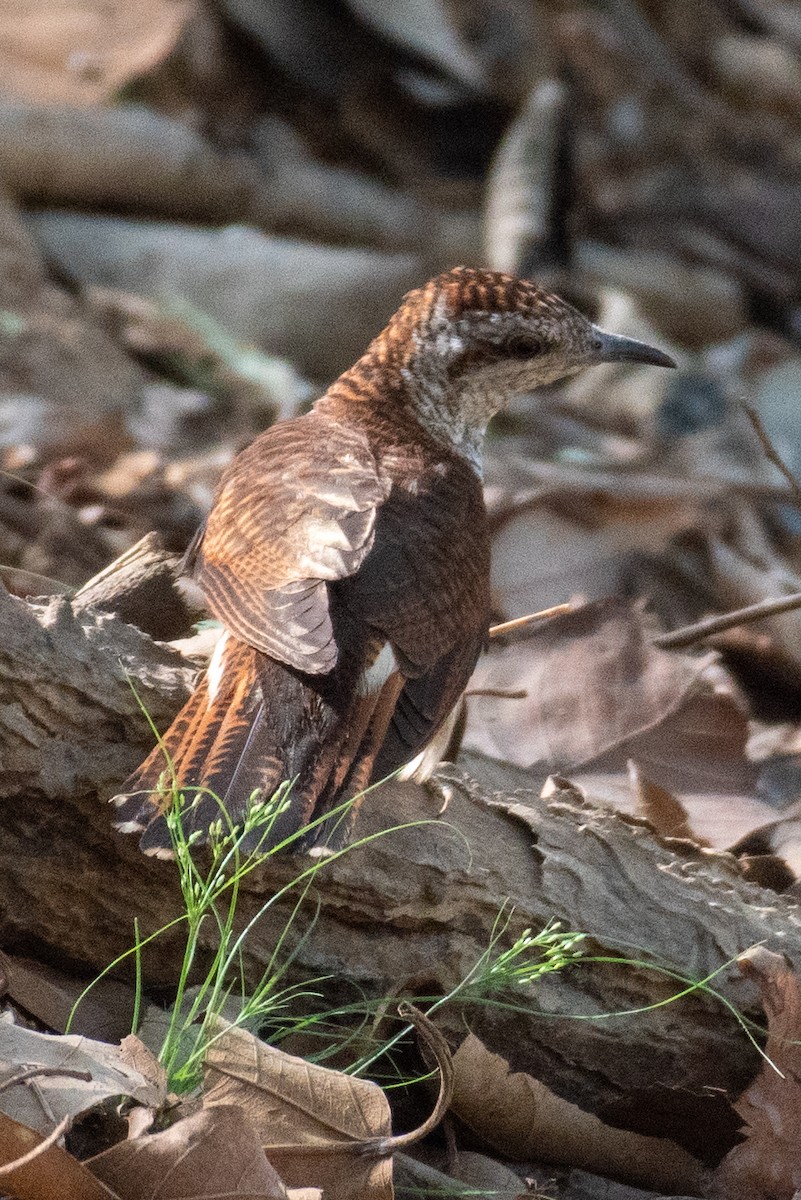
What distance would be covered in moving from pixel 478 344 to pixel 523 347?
120 mm

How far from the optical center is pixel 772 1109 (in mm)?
3213

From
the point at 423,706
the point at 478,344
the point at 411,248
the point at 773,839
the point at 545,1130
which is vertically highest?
the point at 478,344

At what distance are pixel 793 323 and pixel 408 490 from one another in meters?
8.60

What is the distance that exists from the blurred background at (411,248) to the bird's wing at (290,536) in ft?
6.56

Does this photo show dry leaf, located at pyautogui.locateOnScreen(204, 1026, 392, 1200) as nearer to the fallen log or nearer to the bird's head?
the fallen log

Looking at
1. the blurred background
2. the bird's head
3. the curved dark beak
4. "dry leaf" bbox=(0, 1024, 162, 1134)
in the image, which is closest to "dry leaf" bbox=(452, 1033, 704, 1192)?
"dry leaf" bbox=(0, 1024, 162, 1134)

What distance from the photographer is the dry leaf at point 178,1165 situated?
2.49 m

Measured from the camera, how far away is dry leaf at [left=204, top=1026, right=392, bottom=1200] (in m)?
2.68

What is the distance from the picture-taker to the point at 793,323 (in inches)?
457

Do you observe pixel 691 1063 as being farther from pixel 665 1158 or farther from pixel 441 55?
pixel 441 55

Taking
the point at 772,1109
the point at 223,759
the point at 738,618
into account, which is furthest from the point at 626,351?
the point at 772,1109

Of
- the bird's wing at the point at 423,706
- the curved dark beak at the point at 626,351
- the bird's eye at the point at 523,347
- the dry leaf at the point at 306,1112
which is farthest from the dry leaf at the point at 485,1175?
the curved dark beak at the point at 626,351

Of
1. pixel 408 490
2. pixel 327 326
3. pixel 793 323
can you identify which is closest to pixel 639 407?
pixel 327 326

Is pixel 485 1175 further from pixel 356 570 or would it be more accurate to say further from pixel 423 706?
pixel 356 570
